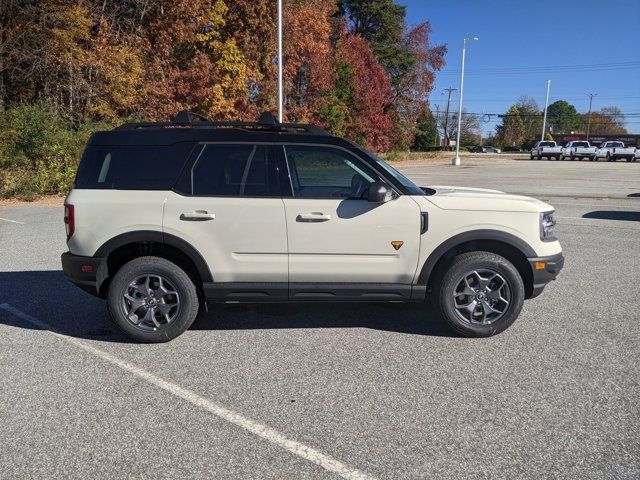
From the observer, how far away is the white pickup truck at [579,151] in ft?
167

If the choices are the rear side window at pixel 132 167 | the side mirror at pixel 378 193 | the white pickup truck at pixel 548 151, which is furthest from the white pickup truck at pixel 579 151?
the rear side window at pixel 132 167

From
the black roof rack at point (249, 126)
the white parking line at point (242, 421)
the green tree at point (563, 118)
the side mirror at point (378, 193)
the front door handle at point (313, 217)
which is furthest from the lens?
the green tree at point (563, 118)

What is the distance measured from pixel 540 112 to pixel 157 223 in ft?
454

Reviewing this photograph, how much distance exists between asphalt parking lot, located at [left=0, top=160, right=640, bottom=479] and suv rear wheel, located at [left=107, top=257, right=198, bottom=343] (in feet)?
0.53

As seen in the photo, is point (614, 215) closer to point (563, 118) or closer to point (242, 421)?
point (242, 421)

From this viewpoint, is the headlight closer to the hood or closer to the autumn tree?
the hood

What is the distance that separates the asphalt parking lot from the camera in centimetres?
282

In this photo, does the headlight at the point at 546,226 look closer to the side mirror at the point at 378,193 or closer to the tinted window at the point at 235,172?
the side mirror at the point at 378,193

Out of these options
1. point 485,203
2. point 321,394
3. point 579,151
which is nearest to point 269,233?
point 321,394

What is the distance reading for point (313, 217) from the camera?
14.3ft

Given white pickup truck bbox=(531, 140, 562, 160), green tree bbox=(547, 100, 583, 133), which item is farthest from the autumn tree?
white pickup truck bbox=(531, 140, 562, 160)

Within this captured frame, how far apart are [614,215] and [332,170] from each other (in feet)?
35.9

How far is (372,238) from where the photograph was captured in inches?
173

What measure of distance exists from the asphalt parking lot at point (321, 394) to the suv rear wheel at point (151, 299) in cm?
16
